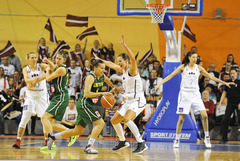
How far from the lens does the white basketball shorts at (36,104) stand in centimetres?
902

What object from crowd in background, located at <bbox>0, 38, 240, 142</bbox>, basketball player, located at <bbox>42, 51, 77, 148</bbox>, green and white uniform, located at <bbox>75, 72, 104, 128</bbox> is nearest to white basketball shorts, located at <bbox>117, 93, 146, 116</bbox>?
green and white uniform, located at <bbox>75, 72, 104, 128</bbox>

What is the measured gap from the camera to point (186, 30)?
51.8 ft

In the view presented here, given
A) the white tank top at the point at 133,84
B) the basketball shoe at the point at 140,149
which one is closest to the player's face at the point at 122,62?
the white tank top at the point at 133,84

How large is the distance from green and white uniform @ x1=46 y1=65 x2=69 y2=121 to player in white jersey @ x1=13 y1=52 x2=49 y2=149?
0.54 m

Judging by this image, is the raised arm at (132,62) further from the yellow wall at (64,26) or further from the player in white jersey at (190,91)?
the yellow wall at (64,26)

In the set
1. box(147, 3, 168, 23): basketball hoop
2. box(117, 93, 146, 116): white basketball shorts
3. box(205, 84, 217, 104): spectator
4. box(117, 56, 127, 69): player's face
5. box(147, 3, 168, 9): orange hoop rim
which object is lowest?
box(205, 84, 217, 104): spectator

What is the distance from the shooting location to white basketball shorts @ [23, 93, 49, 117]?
9016 millimetres

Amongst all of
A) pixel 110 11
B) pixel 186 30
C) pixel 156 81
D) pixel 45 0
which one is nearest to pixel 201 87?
pixel 156 81

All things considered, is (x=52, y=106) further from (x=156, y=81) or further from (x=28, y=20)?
(x=28, y=20)

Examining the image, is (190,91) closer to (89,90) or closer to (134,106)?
(134,106)

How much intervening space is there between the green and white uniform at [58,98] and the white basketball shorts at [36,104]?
708 mm

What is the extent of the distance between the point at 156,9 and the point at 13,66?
7947mm

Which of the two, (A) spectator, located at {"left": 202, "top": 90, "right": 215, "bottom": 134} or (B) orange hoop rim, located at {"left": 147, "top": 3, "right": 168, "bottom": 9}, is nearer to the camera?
(B) orange hoop rim, located at {"left": 147, "top": 3, "right": 168, "bottom": 9}

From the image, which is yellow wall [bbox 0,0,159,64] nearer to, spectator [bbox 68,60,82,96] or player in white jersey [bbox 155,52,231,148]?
spectator [bbox 68,60,82,96]
